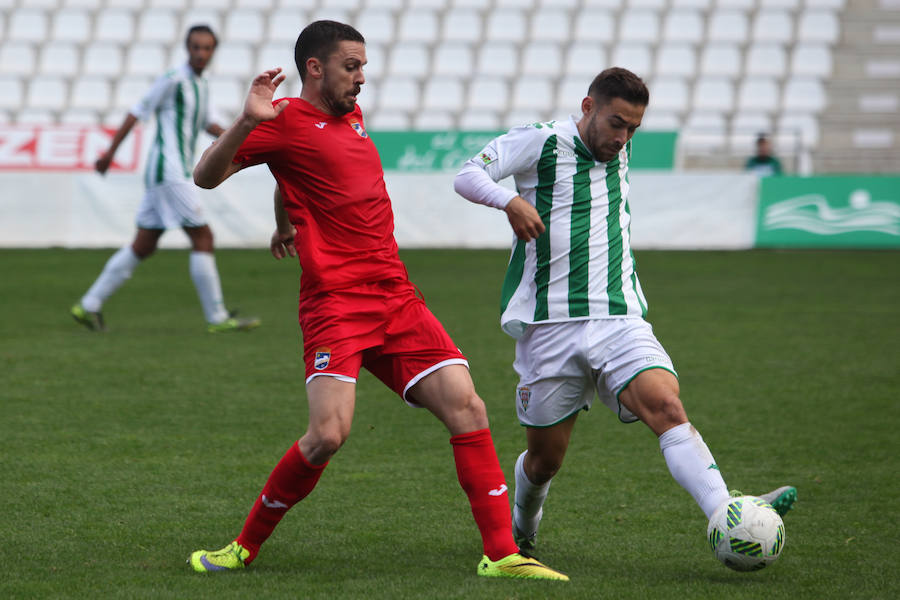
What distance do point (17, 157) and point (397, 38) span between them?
7.96m

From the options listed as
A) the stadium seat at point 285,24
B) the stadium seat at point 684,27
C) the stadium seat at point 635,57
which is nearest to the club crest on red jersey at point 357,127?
the stadium seat at point 635,57

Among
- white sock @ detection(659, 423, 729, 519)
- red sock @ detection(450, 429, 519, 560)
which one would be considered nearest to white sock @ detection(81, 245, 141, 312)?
red sock @ detection(450, 429, 519, 560)

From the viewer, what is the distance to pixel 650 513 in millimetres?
4391

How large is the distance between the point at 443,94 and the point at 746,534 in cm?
1799

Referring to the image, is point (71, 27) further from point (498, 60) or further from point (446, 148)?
point (446, 148)

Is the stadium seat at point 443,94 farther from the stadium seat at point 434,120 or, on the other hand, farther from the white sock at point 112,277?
the white sock at point 112,277

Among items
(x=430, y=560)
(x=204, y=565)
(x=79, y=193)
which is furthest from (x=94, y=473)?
(x=79, y=193)

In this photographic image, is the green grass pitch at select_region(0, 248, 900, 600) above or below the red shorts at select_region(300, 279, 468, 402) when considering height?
below

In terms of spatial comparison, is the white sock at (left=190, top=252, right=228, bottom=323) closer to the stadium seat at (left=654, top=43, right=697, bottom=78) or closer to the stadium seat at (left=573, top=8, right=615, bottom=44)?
the stadium seat at (left=654, top=43, right=697, bottom=78)

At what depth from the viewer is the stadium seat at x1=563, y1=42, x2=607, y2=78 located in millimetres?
21031

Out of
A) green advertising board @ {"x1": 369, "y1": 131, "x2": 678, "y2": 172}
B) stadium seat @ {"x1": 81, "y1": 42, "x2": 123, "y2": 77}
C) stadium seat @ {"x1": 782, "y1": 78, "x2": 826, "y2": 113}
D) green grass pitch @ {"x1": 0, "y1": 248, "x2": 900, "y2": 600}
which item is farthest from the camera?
stadium seat @ {"x1": 81, "y1": 42, "x2": 123, "y2": 77}

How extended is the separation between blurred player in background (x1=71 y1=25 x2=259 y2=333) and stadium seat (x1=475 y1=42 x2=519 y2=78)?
13.1m

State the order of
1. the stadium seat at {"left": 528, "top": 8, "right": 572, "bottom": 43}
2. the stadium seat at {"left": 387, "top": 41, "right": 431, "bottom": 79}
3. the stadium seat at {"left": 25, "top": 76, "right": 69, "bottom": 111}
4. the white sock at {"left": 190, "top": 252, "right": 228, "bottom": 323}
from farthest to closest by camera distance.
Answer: the stadium seat at {"left": 528, "top": 8, "right": 572, "bottom": 43}
the stadium seat at {"left": 387, "top": 41, "right": 431, "bottom": 79}
the stadium seat at {"left": 25, "top": 76, "right": 69, "bottom": 111}
the white sock at {"left": 190, "top": 252, "right": 228, "bottom": 323}

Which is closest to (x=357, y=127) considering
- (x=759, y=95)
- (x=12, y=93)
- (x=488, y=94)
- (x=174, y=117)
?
(x=174, y=117)
